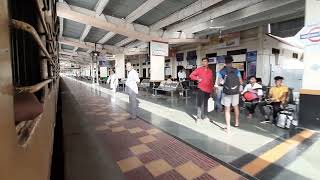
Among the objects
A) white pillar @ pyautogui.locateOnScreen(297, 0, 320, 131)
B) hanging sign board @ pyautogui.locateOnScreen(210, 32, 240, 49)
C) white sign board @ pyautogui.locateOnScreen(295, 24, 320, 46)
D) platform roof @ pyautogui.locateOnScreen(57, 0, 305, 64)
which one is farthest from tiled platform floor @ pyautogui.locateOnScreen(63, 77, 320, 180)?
hanging sign board @ pyautogui.locateOnScreen(210, 32, 240, 49)

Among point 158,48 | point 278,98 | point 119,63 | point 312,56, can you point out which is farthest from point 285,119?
point 119,63

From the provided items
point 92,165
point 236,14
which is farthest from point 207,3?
point 92,165

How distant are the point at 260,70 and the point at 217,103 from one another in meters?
7.79

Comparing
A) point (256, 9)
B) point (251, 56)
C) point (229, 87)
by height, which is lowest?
point (229, 87)

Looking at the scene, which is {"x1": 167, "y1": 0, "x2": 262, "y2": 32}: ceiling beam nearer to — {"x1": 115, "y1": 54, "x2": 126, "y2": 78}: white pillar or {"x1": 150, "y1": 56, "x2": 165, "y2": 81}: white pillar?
{"x1": 150, "y1": 56, "x2": 165, "y2": 81}: white pillar

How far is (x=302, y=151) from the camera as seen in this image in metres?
3.40

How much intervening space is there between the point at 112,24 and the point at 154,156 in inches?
287

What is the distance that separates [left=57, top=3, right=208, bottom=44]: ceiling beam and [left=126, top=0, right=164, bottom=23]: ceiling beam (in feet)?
1.69

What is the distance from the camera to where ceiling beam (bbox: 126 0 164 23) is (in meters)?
7.44

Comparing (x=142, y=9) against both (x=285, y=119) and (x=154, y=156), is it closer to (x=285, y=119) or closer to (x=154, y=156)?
(x=285, y=119)

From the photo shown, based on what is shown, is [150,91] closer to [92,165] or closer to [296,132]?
[296,132]

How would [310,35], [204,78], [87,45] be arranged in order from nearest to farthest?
[310,35] → [204,78] → [87,45]

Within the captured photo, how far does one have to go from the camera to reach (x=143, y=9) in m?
8.11

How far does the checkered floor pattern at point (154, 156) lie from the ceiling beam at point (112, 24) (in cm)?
525
